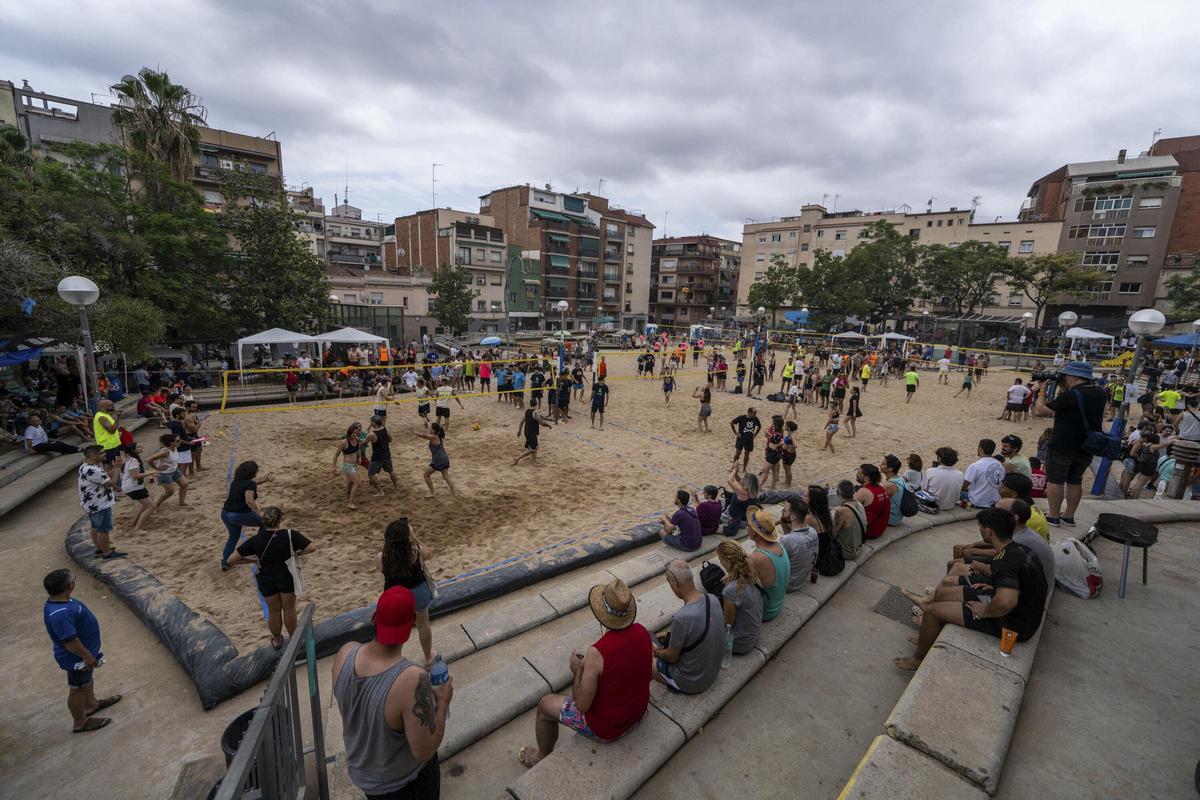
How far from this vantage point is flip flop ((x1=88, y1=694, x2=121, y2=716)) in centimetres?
446

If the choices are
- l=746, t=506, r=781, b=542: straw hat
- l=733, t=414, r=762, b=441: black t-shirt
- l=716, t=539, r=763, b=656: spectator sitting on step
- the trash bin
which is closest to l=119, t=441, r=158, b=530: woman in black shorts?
the trash bin

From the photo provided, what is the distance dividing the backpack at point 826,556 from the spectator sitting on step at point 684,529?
1880mm

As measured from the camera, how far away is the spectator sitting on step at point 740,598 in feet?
13.6

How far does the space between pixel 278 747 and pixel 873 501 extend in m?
6.63

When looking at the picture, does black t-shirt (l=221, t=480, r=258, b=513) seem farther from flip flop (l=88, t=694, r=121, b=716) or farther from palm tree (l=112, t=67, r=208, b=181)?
palm tree (l=112, t=67, r=208, b=181)

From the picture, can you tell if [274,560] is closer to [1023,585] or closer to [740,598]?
[740,598]

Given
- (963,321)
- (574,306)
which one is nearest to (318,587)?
(963,321)

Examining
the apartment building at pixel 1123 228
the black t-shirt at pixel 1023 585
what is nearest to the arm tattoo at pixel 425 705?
the black t-shirt at pixel 1023 585

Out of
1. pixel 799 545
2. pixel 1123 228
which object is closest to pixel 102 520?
pixel 799 545

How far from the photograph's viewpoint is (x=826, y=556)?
573 centimetres

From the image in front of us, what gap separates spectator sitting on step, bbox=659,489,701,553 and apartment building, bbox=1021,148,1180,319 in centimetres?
5113

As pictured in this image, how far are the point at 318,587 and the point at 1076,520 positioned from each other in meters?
10.3

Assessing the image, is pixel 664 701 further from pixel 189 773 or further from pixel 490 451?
pixel 490 451

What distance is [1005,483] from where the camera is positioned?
5633mm
